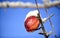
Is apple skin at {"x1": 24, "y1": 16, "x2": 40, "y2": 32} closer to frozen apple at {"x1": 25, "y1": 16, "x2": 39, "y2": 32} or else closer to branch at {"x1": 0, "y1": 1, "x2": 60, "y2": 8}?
frozen apple at {"x1": 25, "y1": 16, "x2": 39, "y2": 32}

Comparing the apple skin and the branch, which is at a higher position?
the branch

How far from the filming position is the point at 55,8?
1128 mm

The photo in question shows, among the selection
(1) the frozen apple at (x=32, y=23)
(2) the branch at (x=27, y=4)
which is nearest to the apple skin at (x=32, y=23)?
(1) the frozen apple at (x=32, y=23)

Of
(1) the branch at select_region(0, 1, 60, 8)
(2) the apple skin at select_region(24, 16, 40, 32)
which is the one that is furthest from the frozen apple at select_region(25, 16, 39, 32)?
(1) the branch at select_region(0, 1, 60, 8)

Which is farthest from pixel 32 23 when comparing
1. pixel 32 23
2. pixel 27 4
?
pixel 27 4

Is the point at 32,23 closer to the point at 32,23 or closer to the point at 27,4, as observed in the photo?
the point at 32,23

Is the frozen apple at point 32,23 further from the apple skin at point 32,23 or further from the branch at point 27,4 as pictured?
the branch at point 27,4

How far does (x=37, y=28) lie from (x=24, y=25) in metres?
0.13

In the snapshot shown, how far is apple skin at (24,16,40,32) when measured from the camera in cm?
110

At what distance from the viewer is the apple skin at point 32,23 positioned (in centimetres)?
110

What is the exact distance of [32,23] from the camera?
1.10m

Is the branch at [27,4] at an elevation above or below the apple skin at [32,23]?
above

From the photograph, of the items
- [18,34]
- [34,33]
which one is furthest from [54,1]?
[18,34]

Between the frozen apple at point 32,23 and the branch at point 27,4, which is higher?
the branch at point 27,4
